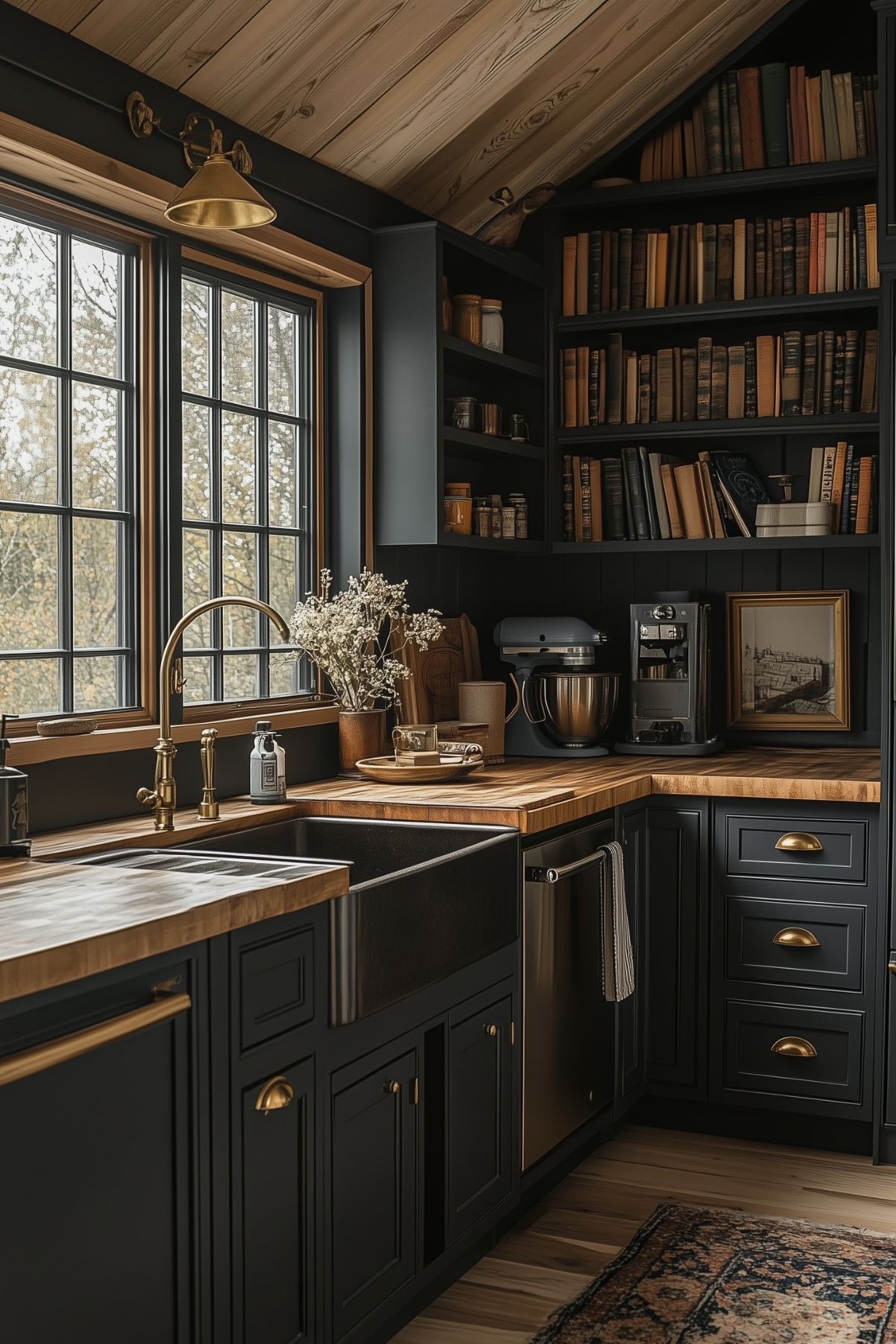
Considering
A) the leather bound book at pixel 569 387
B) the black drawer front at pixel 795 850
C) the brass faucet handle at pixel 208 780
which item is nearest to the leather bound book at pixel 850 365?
the leather bound book at pixel 569 387

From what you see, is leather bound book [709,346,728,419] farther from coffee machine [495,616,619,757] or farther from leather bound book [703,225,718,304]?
coffee machine [495,616,619,757]

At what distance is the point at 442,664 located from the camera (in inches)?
167

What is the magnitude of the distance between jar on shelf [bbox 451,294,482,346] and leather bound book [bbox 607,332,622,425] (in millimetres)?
524

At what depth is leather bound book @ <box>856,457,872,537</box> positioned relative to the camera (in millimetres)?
4148

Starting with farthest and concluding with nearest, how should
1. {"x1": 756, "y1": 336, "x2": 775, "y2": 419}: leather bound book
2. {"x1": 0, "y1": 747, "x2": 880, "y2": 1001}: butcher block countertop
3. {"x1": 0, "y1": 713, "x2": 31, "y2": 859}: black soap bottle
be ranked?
{"x1": 756, "y1": 336, "x2": 775, "y2": 419}: leather bound book, {"x1": 0, "y1": 713, "x2": 31, "y2": 859}: black soap bottle, {"x1": 0, "y1": 747, "x2": 880, "y2": 1001}: butcher block countertop

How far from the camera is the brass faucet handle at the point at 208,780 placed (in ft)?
9.78

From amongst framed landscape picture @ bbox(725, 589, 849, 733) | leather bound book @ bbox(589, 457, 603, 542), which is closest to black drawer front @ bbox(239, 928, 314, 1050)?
leather bound book @ bbox(589, 457, 603, 542)

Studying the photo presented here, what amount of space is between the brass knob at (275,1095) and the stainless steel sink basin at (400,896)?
17 centimetres

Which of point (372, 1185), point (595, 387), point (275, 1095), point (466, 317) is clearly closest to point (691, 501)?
point (595, 387)

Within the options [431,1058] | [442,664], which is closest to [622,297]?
[442,664]

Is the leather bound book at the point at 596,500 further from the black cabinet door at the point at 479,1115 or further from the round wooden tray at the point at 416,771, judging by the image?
the black cabinet door at the point at 479,1115

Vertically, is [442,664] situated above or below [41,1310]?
above

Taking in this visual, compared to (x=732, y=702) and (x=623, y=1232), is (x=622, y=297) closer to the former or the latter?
(x=732, y=702)

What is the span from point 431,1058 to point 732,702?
2.10 meters
